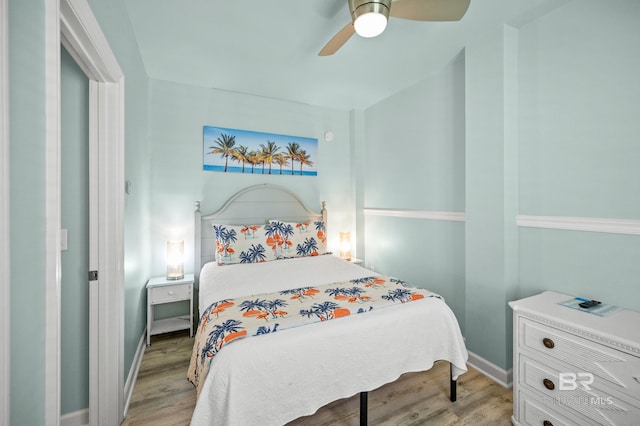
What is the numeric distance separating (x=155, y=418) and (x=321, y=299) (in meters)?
1.29

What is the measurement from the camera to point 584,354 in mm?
1438

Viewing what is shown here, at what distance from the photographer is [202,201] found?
331 cm

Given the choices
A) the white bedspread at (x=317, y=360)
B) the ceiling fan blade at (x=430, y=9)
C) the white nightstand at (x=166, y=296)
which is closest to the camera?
the white bedspread at (x=317, y=360)

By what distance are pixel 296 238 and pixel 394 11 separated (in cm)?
228

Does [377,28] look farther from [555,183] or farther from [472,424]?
[472,424]

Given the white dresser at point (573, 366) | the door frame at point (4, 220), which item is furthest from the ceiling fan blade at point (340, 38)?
the white dresser at point (573, 366)

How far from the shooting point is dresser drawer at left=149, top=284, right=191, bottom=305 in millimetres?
2725

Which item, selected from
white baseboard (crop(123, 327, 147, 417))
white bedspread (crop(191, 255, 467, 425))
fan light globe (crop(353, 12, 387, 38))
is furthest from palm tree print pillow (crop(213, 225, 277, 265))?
fan light globe (crop(353, 12, 387, 38))

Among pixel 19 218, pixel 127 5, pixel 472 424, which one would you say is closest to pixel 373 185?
pixel 472 424

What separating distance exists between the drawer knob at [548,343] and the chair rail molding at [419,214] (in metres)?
1.23

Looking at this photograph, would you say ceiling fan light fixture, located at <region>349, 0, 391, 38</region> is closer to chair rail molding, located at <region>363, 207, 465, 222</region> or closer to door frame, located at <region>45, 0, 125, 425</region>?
door frame, located at <region>45, 0, 125, 425</region>

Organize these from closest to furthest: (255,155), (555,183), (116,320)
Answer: (116,320) → (555,183) → (255,155)

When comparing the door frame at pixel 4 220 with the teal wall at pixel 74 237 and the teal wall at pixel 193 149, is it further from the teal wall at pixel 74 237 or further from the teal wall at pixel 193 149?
the teal wall at pixel 193 149

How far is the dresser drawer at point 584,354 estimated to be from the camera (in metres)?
1.30
